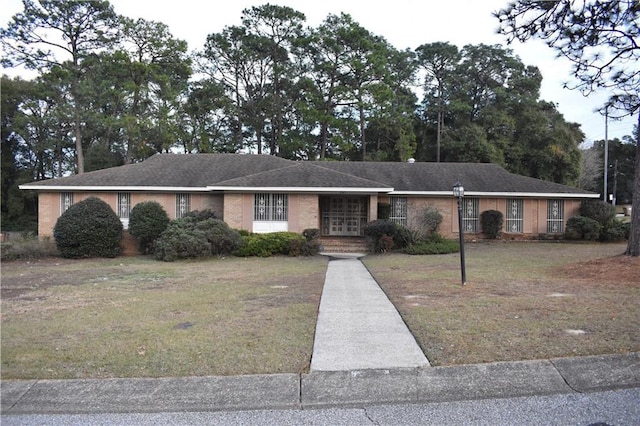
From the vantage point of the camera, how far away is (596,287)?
8.20m

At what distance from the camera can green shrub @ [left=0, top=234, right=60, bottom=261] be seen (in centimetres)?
1505

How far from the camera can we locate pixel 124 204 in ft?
64.6

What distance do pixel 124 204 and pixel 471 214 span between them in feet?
55.3

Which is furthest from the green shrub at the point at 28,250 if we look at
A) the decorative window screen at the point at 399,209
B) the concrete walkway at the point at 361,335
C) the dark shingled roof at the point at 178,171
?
the decorative window screen at the point at 399,209

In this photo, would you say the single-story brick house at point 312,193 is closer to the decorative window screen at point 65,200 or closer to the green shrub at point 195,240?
the decorative window screen at point 65,200

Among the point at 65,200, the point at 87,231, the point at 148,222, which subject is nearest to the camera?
the point at 87,231

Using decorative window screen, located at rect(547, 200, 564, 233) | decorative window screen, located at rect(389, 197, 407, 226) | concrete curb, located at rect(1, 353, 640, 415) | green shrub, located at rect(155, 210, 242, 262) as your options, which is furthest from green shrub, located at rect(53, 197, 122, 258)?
decorative window screen, located at rect(547, 200, 564, 233)

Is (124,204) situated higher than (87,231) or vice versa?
(124,204)

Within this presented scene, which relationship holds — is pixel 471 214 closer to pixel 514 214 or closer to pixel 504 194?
pixel 504 194

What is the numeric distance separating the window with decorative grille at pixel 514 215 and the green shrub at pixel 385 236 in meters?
7.25

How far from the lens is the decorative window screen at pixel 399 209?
70.6ft

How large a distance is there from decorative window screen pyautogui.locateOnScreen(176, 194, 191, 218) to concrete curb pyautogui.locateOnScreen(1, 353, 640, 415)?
1624 cm

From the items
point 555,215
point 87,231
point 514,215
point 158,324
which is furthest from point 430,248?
point 87,231

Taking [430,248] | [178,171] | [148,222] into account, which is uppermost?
[178,171]
